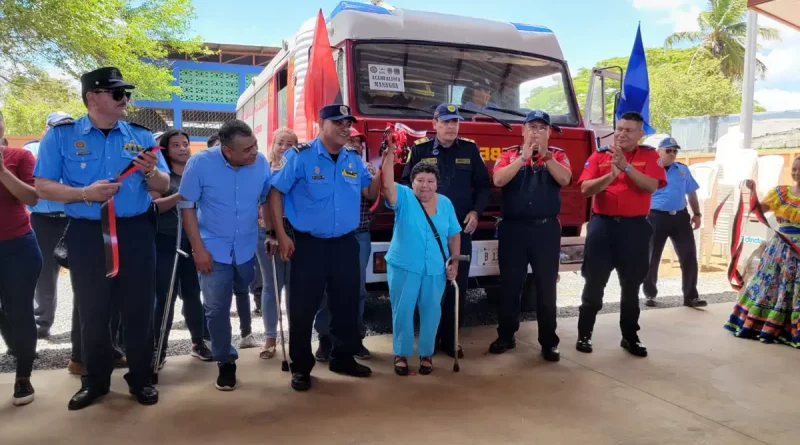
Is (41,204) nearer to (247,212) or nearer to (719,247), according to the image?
(247,212)

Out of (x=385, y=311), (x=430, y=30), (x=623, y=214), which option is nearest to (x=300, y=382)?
(x=385, y=311)

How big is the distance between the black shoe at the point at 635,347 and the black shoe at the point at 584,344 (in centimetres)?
29

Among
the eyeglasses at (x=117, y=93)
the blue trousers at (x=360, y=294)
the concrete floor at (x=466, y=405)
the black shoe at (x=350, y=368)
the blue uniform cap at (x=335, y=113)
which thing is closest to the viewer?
the concrete floor at (x=466, y=405)

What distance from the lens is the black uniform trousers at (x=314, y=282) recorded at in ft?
11.8

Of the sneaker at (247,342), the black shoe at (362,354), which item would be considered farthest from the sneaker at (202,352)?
the black shoe at (362,354)

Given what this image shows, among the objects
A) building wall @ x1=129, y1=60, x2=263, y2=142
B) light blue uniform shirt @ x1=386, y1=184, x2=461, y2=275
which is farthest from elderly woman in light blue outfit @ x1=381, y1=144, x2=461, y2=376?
building wall @ x1=129, y1=60, x2=263, y2=142

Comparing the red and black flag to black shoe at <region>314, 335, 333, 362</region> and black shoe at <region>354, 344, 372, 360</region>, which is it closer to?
black shoe at <region>314, 335, 333, 362</region>

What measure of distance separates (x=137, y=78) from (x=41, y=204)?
10808 mm

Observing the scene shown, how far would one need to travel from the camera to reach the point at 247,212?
3551mm

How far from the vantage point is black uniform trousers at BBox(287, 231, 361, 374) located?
11.8ft

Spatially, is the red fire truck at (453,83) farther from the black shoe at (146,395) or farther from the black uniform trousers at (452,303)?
the black shoe at (146,395)

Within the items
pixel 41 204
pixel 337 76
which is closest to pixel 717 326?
pixel 337 76

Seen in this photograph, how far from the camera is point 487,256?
4.74 m

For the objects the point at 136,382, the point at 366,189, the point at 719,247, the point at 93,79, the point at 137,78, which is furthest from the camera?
the point at 137,78
